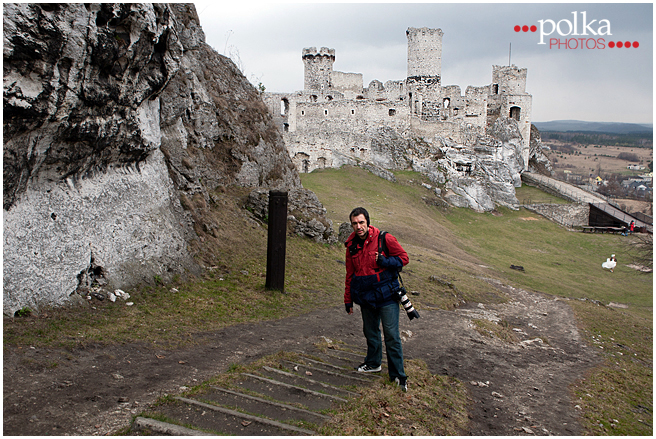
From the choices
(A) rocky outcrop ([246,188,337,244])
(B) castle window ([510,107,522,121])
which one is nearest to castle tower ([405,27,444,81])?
(B) castle window ([510,107,522,121])

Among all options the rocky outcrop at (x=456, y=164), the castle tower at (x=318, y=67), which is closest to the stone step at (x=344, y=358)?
the rocky outcrop at (x=456, y=164)

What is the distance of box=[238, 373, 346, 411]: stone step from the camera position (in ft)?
15.3

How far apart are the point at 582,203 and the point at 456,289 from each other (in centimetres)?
3012

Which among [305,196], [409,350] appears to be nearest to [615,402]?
[409,350]

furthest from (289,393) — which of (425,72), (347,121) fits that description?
(425,72)

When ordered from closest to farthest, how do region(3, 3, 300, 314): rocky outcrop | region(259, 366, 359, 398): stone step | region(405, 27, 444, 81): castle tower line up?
1. region(259, 366, 359, 398): stone step
2. region(3, 3, 300, 314): rocky outcrop
3. region(405, 27, 444, 81): castle tower

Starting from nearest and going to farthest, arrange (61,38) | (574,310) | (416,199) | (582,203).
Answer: (61,38)
(574,310)
(416,199)
(582,203)

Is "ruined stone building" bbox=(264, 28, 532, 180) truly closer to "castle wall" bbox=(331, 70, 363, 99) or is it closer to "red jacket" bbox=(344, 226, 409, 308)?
"castle wall" bbox=(331, 70, 363, 99)

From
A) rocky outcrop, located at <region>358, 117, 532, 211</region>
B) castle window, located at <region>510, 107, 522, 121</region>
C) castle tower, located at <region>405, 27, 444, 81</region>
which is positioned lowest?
rocky outcrop, located at <region>358, 117, 532, 211</region>

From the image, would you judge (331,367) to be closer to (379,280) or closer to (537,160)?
(379,280)

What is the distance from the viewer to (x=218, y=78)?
16266 mm

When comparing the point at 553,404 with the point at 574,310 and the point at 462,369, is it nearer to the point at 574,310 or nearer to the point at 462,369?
the point at 462,369

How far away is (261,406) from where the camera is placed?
4.47m

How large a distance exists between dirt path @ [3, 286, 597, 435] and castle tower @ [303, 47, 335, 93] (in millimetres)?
39788
